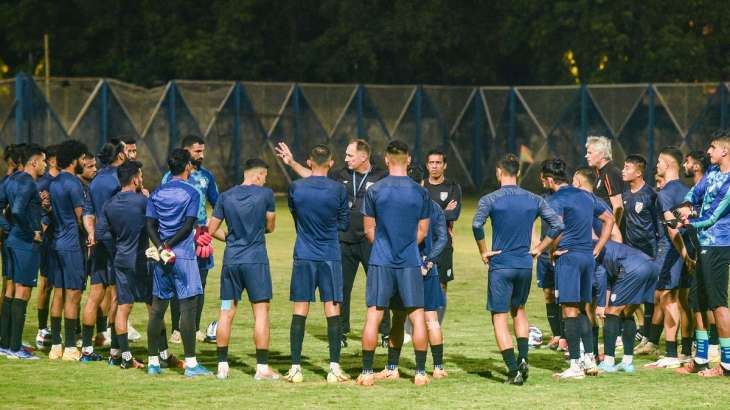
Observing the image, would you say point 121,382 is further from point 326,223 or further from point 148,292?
point 326,223

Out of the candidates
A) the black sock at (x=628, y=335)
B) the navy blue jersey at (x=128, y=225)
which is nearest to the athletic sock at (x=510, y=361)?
the black sock at (x=628, y=335)

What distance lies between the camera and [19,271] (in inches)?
499

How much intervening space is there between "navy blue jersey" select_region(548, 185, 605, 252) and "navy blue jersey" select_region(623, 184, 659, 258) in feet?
3.80

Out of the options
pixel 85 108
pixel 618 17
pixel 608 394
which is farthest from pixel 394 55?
pixel 608 394

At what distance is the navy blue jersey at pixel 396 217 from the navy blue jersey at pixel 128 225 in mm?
2331

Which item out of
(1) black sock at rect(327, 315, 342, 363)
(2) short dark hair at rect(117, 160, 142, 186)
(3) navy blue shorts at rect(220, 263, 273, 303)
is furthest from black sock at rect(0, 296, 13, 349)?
(1) black sock at rect(327, 315, 342, 363)

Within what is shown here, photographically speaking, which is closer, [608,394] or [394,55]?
[608,394]

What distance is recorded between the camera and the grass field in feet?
34.3

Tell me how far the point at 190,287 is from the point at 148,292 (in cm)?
69

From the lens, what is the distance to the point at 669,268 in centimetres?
1262

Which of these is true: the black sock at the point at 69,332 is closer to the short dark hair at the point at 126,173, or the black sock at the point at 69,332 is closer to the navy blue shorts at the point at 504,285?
the short dark hair at the point at 126,173

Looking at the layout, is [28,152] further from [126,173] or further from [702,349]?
[702,349]

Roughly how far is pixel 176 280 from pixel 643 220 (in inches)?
187

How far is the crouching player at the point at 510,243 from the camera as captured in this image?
1113cm
